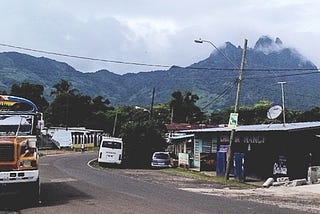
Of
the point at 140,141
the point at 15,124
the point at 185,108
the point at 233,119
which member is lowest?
the point at 140,141

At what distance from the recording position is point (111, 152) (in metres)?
48.6

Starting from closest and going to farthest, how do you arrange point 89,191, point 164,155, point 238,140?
1. point 89,191
2. point 238,140
3. point 164,155

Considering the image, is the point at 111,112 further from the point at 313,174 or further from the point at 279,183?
A: the point at 313,174

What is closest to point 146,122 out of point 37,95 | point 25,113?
point 25,113

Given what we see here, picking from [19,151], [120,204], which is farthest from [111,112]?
[19,151]

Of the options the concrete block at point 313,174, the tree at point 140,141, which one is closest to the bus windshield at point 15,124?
the concrete block at point 313,174

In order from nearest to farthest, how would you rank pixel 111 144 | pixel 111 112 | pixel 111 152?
pixel 111 152, pixel 111 144, pixel 111 112

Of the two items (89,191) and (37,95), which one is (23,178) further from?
(37,95)

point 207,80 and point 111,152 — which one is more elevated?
point 207,80

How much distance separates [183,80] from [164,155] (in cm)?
9533

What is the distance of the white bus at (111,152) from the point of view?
159 feet

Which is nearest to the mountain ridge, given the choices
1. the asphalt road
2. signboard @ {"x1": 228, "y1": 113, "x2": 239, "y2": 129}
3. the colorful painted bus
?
signboard @ {"x1": 228, "y1": 113, "x2": 239, "y2": 129}

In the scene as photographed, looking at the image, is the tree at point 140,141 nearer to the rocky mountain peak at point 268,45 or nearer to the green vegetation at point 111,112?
the green vegetation at point 111,112

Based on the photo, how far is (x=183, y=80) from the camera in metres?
144
